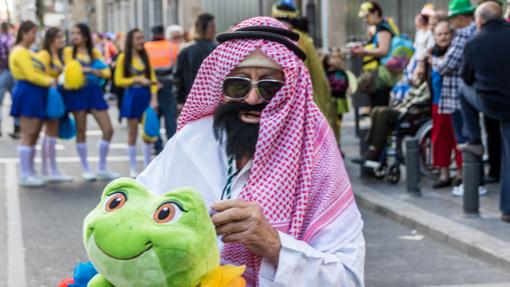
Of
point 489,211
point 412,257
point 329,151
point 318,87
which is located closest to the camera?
point 329,151

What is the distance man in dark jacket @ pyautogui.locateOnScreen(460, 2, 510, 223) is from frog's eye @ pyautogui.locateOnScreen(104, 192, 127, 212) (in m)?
6.56

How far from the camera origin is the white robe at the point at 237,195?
2.80 meters

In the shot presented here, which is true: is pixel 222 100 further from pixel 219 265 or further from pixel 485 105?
pixel 485 105

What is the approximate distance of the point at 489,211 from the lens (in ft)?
31.0

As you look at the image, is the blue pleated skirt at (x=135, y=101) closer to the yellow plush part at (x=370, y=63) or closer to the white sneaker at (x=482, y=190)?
the yellow plush part at (x=370, y=63)

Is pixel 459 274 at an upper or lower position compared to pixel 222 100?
lower

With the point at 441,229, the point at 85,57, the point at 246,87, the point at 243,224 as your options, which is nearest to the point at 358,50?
the point at 85,57

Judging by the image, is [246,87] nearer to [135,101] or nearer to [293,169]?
[293,169]

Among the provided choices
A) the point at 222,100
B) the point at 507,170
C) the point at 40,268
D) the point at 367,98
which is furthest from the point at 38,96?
the point at 222,100

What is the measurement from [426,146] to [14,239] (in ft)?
15.5

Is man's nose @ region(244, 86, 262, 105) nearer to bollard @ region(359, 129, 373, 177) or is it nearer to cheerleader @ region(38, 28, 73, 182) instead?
bollard @ region(359, 129, 373, 177)

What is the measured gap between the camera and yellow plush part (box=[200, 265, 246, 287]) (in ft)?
8.47

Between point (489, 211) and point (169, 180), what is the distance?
6782mm

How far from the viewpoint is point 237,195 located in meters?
2.96
